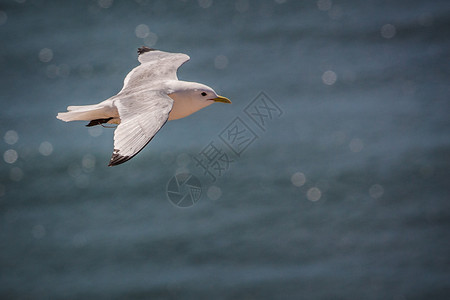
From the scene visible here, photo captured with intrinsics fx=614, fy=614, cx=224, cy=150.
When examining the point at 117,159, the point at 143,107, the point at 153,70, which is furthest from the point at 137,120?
the point at 153,70

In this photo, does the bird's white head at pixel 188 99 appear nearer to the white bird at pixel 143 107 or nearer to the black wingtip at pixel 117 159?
the white bird at pixel 143 107

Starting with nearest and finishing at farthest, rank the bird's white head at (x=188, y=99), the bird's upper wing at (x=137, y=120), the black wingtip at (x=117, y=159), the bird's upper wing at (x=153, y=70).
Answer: the black wingtip at (x=117, y=159) → the bird's upper wing at (x=137, y=120) → the bird's white head at (x=188, y=99) → the bird's upper wing at (x=153, y=70)

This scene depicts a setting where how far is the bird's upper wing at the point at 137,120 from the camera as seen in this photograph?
4.00m

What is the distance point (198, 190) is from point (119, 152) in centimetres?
1010

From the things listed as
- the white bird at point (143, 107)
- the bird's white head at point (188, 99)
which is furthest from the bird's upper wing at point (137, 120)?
the bird's white head at point (188, 99)

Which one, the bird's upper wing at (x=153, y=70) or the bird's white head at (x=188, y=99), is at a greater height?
the bird's upper wing at (x=153, y=70)

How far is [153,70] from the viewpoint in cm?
615

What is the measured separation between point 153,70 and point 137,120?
176cm

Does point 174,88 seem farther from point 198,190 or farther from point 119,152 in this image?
point 198,190

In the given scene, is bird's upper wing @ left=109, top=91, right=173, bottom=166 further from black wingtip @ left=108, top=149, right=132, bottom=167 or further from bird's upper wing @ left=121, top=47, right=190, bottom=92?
bird's upper wing @ left=121, top=47, right=190, bottom=92

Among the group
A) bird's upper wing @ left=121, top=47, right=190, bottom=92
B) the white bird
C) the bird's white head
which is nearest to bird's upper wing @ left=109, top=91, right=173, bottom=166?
the white bird

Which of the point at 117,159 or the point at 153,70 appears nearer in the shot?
A: the point at 117,159

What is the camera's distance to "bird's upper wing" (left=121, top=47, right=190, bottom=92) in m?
5.85

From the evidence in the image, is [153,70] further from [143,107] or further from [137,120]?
[137,120]
